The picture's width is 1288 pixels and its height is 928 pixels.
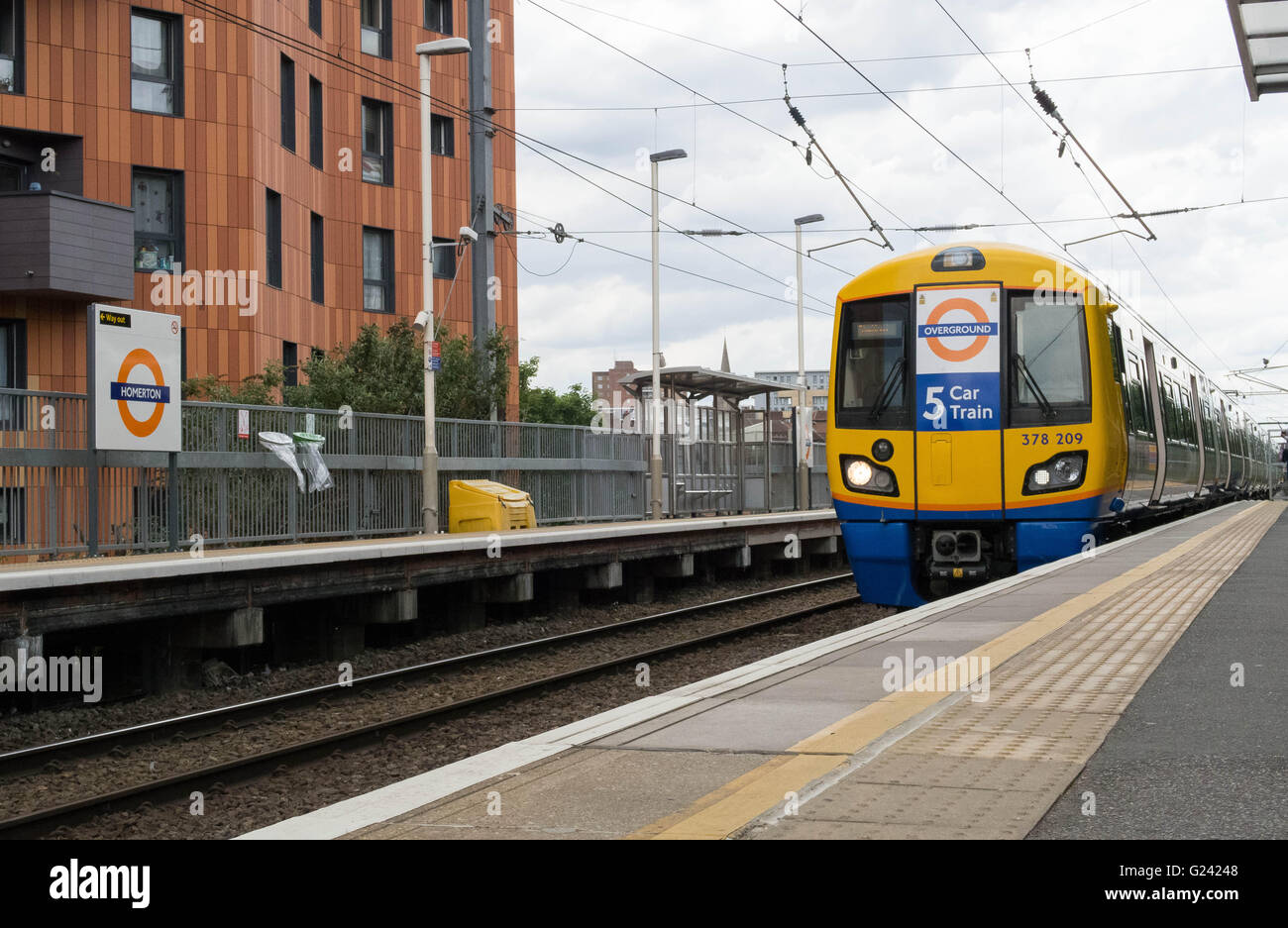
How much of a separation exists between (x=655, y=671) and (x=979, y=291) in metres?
4.69

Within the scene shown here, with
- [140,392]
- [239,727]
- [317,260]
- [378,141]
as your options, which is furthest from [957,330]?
[378,141]

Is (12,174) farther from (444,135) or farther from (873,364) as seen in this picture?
(873,364)

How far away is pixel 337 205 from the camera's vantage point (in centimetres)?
3469

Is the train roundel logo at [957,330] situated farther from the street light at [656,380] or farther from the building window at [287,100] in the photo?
the building window at [287,100]

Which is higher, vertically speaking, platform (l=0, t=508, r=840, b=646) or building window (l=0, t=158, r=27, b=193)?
building window (l=0, t=158, r=27, b=193)

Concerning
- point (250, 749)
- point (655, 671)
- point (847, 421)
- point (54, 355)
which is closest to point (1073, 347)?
point (847, 421)

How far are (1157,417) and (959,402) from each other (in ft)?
19.2

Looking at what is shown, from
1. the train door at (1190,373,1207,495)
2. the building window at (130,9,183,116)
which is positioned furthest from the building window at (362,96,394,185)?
the train door at (1190,373,1207,495)

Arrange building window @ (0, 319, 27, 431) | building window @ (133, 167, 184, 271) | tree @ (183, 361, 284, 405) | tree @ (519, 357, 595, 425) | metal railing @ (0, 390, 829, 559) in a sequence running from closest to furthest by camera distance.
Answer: metal railing @ (0, 390, 829, 559)
tree @ (183, 361, 284, 405)
building window @ (0, 319, 27, 431)
building window @ (133, 167, 184, 271)
tree @ (519, 357, 595, 425)

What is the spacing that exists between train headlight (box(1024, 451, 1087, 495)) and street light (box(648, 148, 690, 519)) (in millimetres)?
13612

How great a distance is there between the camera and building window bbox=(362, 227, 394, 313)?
35.9m

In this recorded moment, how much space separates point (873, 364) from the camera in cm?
1329

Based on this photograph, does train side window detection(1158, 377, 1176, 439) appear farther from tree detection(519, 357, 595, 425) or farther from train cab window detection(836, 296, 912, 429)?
tree detection(519, 357, 595, 425)

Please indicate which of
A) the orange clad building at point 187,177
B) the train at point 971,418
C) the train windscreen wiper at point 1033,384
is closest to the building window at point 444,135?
the orange clad building at point 187,177
